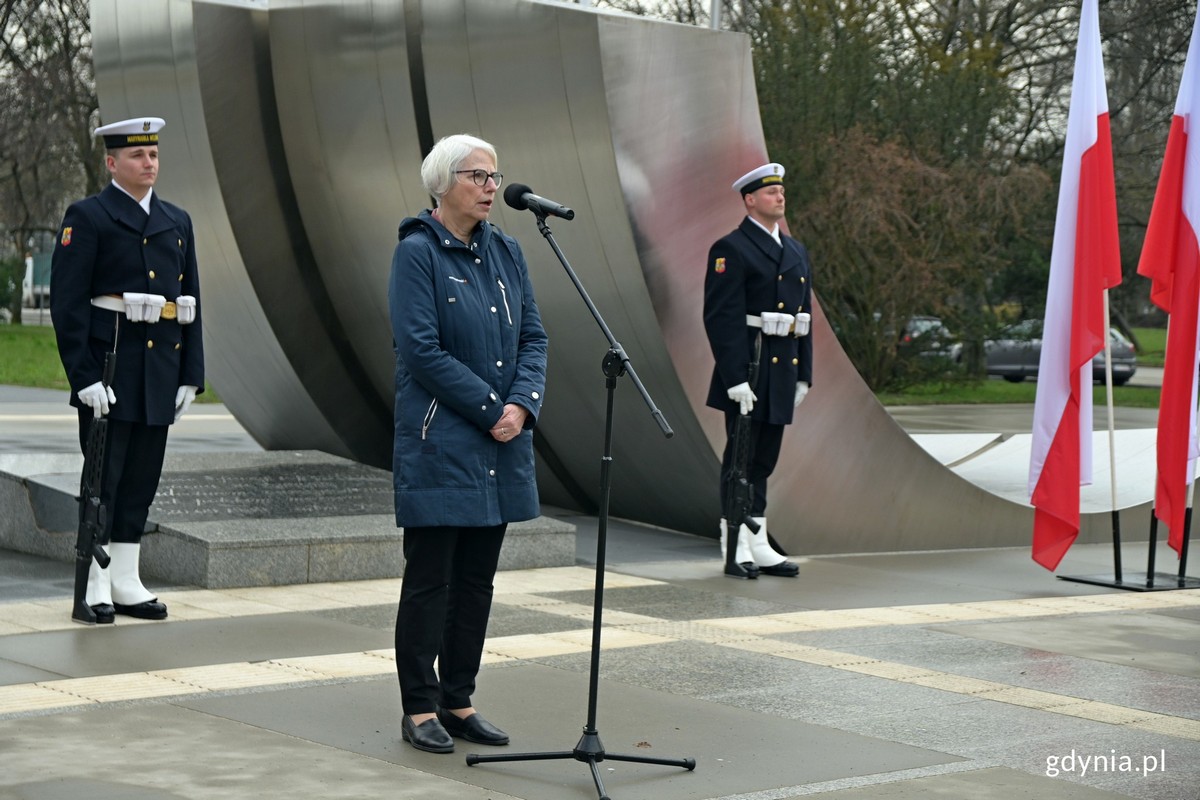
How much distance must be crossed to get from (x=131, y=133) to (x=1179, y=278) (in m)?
5.09

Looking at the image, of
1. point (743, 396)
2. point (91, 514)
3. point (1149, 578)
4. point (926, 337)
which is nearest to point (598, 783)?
point (91, 514)


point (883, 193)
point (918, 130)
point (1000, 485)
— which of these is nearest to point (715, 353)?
point (1000, 485)

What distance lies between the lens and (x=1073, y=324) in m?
8.25

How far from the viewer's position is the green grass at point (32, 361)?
21594 millimetres

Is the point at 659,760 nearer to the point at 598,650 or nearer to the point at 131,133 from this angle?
the point at 598,650

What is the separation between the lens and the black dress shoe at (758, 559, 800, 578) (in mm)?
8258

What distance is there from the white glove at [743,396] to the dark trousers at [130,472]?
2.73 m

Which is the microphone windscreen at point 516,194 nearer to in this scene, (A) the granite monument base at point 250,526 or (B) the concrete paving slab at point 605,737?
(B) the concrete paving slab at point 605,737

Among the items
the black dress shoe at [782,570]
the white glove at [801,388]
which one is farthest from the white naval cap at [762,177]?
the black dress shoe at [782,570]

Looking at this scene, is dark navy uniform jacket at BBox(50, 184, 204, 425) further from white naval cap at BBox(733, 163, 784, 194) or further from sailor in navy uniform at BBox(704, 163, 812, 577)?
white naval cap at BBox(733, 163, 784, 194)

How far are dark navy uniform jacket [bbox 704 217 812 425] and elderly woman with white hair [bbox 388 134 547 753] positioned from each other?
3357 mm

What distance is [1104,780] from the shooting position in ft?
14.8

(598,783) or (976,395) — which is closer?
(598,783)

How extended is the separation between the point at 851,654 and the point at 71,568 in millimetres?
3702
